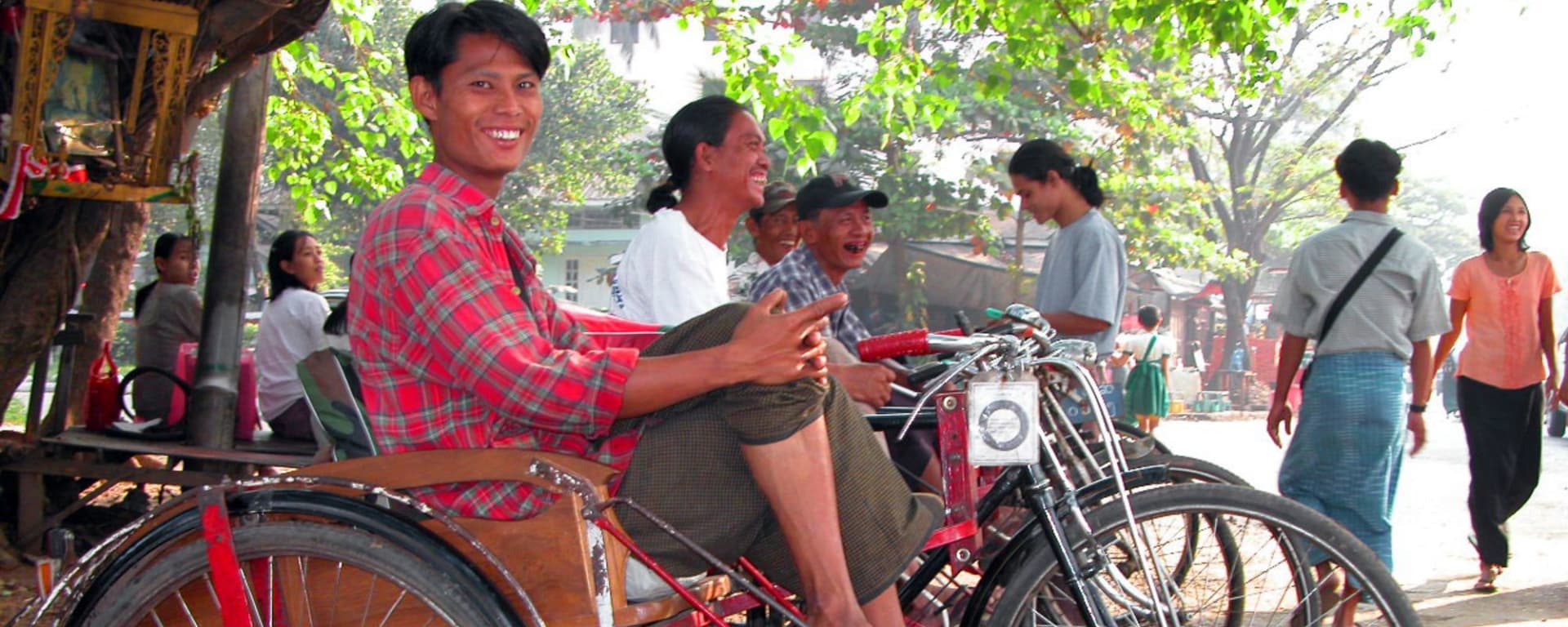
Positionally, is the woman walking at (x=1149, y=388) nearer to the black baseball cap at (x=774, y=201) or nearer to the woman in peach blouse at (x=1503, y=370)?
the woman in peach blouse at (x=1503, y=370)

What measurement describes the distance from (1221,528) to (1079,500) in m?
0.37

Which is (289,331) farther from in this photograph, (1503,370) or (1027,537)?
(1503,370)

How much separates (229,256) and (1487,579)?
5753 millimetres

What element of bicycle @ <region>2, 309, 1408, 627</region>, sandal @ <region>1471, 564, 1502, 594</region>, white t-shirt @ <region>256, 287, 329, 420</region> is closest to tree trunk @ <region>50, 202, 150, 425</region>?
white t-shirt @ <region>256, 287, 329, 420</region>

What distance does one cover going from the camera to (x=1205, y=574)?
320 cm

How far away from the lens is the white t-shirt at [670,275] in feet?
12.0

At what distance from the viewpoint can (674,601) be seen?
8.60 ft

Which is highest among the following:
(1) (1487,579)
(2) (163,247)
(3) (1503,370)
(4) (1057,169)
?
(4) (1057,169)

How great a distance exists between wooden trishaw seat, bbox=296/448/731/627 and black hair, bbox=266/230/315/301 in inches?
194

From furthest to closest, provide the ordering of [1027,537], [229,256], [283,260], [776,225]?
[283,260] < [229,256] < [776,225] < [1027,537]

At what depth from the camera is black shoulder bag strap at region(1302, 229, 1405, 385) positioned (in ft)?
14.5

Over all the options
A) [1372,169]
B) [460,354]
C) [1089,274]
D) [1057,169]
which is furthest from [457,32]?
[1372,169]

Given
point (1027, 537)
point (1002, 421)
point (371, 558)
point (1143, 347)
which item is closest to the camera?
point (371, 558)

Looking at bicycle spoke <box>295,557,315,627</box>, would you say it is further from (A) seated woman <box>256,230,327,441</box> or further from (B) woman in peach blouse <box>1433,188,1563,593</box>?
(B) woman in peach blouse <box>1433,188,1563,593</box>
